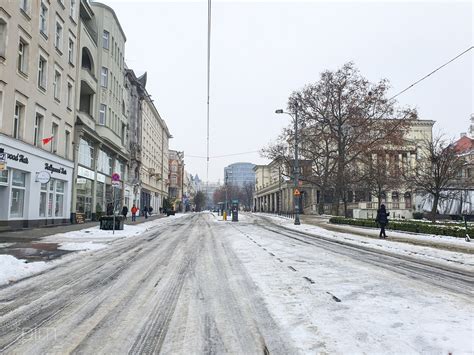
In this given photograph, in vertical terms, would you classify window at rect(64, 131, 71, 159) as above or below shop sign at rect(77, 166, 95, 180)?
above

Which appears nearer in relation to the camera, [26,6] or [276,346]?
[276,346]

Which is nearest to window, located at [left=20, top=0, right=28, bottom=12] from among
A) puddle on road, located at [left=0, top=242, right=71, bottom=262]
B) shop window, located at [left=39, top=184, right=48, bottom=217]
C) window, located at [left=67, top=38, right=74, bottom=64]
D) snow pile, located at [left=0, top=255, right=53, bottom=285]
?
window, located at [left=67, top=38, right=74, bottom=64]

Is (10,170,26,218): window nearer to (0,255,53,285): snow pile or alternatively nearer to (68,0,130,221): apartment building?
(68,0,130,221): apartment building

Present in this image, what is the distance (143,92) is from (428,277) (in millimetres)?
52195

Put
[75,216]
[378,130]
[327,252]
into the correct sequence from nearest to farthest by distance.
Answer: [327,252] → [75,216] → [378,130]

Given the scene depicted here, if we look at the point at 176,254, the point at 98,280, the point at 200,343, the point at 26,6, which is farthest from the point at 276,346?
the point at 26,6

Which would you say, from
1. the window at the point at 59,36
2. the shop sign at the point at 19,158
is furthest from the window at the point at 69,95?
the shop sign at the point at 19,158

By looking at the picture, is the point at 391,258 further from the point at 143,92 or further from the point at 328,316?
the point at 143,92

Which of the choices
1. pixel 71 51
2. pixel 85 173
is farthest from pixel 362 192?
pixel 71 51

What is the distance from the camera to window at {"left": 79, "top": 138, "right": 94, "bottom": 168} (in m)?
30.1

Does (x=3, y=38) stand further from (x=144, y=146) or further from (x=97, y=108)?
(x=144, y=146)

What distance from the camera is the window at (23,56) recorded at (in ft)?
67.8

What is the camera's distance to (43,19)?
23.3 meters

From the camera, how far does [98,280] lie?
8.27m
